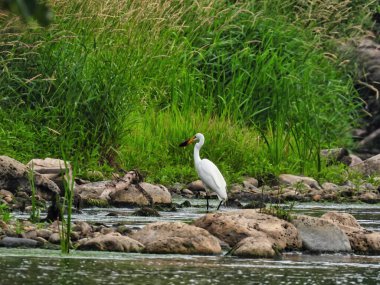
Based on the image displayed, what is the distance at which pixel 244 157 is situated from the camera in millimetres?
14648

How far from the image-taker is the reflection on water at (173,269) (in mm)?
6328

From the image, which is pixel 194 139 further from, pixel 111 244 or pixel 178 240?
pixel 111 244

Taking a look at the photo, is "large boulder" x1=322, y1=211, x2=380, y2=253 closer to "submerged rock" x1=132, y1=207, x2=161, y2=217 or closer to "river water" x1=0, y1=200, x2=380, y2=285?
"river water" x1=0, y1=200, x2=380, y2=285

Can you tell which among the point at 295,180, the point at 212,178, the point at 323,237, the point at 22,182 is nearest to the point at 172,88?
the point at 295,180

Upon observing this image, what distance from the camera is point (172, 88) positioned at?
15.5 m

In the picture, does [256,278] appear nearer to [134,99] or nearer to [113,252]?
[113,252]

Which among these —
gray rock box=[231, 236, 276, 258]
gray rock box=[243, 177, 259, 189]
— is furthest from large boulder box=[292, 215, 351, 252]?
gray rock box=[243, 177, 259, 189]

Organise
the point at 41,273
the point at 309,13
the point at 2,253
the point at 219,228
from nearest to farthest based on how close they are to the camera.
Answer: the point at 41,273
the point at 2,253
the point at 219,228
the point at 309,13

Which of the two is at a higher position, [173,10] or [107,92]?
[173,10]

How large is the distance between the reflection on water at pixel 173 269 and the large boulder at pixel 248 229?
312 millimetres

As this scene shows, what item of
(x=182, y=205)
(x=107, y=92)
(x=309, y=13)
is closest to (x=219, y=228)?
(x=182, y=205)

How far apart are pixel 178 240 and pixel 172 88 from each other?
26.1ft

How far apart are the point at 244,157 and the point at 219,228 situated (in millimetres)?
6464

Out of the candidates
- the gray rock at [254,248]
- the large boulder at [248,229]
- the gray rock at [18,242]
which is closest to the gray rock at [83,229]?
the gray rock at [18,242]
